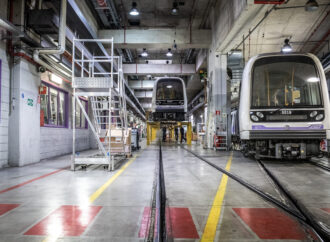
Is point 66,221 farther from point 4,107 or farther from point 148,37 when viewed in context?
point 148,37

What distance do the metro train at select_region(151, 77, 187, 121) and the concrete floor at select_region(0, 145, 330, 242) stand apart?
36.7 feet

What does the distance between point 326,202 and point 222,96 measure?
9938 mm

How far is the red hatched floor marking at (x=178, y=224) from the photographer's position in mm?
2393

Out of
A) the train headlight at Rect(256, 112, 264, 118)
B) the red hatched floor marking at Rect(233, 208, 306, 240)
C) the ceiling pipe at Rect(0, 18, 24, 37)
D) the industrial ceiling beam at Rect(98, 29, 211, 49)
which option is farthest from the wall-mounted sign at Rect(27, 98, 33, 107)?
the red hatched floor marking at Rect(233, 208, 306, 240)

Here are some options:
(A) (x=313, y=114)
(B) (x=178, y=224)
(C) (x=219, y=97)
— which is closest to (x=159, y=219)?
(B) (x=178, y=224)

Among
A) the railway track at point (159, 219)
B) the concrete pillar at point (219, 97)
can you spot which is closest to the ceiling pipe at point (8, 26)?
the railway track at point (159, 219)

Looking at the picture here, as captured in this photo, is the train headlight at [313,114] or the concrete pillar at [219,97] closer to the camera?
the train headlight at [313,114]

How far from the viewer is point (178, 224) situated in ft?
8.64

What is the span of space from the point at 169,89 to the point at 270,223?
1488 centimetres

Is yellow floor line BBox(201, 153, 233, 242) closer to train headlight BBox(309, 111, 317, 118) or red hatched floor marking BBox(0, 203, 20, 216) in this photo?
red hatched floor marking BBox(0, 203, 20, 216)

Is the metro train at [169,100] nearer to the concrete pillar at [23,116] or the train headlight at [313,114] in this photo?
the concrete pillar at [23,116]

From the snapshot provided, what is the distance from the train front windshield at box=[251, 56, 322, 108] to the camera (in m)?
6.82

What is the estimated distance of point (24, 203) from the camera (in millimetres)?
3475

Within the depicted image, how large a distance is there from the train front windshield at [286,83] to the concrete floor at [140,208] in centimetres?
227
